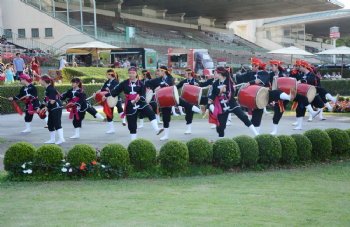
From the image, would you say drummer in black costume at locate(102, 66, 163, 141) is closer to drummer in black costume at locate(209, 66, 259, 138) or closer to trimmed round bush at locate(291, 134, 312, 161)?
drummer in black costume at locate(209, 66, 259, 138)

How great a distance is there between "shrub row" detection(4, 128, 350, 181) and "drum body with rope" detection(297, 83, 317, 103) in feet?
12.4

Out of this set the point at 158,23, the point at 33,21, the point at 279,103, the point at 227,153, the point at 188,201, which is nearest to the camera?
the point at 188,201

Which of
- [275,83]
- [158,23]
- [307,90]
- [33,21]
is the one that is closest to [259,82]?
[275,83]

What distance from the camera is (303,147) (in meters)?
8.86

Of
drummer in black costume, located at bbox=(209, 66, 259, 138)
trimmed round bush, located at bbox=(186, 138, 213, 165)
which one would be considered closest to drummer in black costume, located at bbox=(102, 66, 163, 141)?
drummer in black costume, located at bbox=(209, 66, 259, 138)

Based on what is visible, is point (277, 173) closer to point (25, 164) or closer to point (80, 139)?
point (25, 164)

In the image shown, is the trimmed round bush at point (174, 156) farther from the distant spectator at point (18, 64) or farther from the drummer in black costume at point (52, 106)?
the distant spectator at point (18, 64)

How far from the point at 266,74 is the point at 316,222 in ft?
23.5

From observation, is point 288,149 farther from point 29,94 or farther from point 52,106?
point 29,94

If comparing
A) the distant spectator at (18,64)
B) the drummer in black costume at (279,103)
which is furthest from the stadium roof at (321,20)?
the drummer in black costume at (279,103)

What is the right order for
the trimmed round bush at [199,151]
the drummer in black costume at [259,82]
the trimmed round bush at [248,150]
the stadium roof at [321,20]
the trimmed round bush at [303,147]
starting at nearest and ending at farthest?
the trimmed round bush at [199,151] < the trimmed round bush at [248,150] < the trimmed round bush at [303,147] < the drummer in black costume at [259,82] < the stadium roof at [321,20]

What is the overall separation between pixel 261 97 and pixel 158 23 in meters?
45.4

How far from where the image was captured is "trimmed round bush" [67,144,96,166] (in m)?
7.65

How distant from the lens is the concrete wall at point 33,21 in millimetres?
35812
